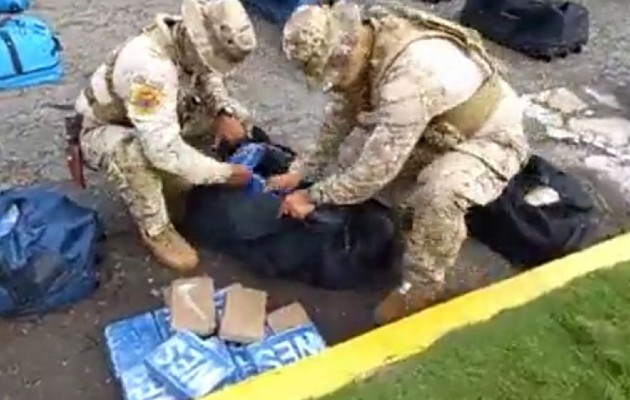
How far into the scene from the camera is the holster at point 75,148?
449 cm

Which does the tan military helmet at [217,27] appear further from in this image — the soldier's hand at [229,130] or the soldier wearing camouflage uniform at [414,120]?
the soldier's hand at [229,130]

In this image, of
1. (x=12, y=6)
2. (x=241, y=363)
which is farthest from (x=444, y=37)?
(x=12, y=6)

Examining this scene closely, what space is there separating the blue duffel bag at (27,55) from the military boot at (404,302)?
2.20 m

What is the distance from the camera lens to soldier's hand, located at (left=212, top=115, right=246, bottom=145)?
4590 mm

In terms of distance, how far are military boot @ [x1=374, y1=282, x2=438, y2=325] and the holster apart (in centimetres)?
132

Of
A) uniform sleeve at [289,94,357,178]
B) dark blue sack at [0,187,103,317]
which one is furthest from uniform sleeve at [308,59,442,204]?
dark blue sack at [0,187,103,317]

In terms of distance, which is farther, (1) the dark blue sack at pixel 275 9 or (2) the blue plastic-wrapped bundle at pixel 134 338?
(1) the dark blue sack at pixel 275 9

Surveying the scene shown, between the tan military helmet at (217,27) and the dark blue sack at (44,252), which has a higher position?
the tan military helmet at (217,27)

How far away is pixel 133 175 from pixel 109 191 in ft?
2.02

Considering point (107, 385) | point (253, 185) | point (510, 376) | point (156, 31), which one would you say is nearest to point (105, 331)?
point (107, 385)

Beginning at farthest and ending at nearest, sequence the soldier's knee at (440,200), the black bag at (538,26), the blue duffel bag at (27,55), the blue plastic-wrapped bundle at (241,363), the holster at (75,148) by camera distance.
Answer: the black bag at (538,26) < the blue duffel bag at (27,55) < the holster at (75,148) < the soldier's knee at (440,200) < the blue plastic-wrapped bundle at (241,363)

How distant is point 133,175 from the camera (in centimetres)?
422

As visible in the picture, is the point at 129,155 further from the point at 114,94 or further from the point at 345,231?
the point at 345,231

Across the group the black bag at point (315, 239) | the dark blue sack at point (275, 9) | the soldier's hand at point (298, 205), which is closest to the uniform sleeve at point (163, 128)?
the black bag at point (315, 239)
